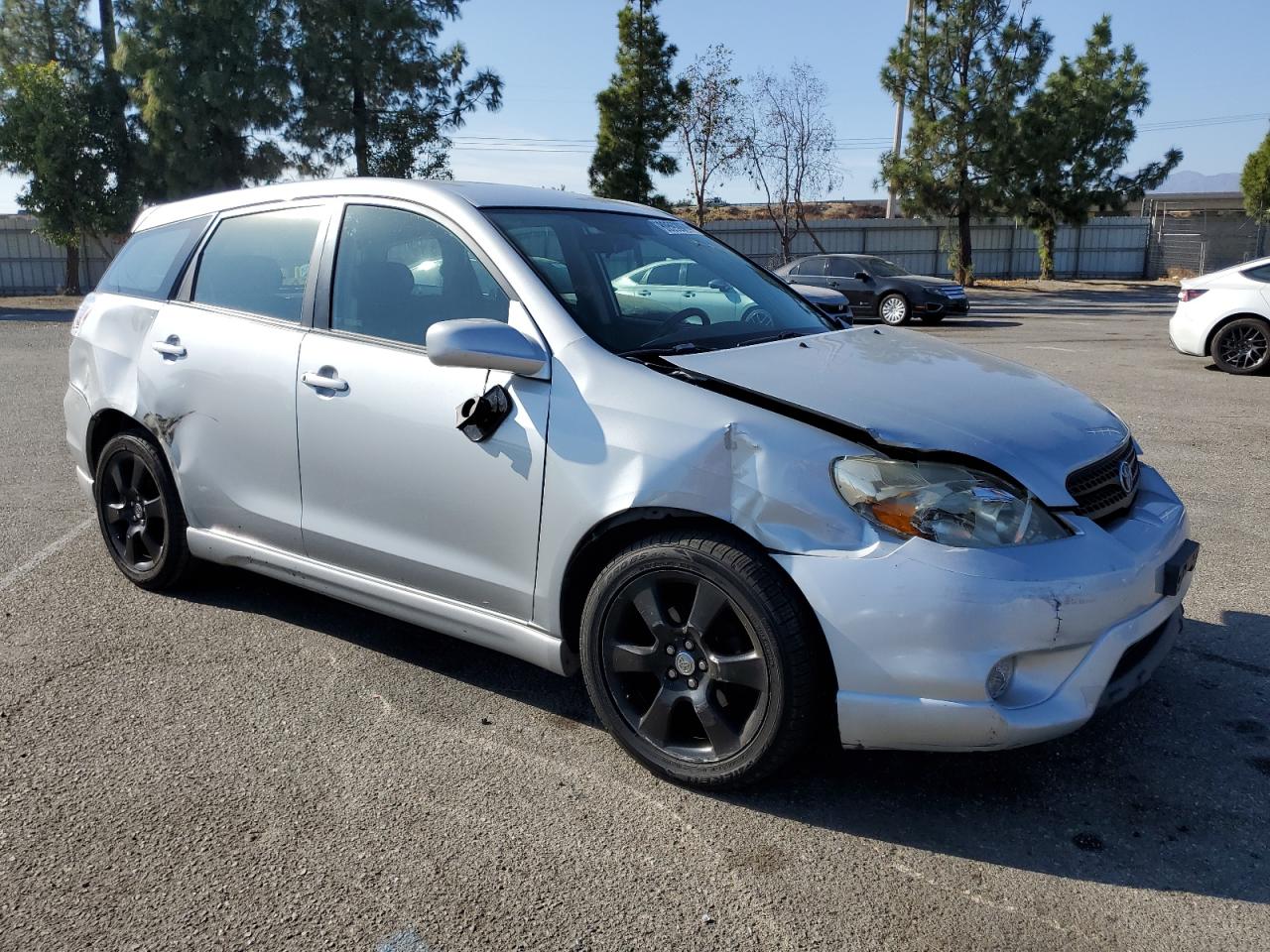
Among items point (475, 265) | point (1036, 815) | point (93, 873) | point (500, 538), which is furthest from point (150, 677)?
point (1036, 815)

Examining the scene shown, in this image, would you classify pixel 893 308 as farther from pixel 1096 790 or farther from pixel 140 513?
pixel 1096 790

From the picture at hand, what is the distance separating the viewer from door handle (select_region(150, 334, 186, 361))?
4219 mm

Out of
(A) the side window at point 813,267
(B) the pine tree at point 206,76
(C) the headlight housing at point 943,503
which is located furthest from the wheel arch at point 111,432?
(B) the pine tree at point 206,76

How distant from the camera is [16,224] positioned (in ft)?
109

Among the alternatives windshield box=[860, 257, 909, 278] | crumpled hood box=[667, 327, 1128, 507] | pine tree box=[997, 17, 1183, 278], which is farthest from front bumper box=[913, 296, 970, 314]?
crumpled hood box=[667, 327, 1128, 507]

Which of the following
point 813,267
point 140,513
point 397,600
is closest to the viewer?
point 397,600

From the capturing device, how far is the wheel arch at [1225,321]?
11.6m

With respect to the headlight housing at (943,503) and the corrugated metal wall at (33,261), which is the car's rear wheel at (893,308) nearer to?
the headlight housing at (943,503)

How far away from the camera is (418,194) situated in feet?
12.1

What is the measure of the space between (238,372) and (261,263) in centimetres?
49

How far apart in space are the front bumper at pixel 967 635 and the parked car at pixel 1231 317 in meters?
10.7

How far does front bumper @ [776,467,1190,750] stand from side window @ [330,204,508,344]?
1503 millimetres

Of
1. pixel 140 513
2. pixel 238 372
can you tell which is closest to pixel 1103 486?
pixel 238 372

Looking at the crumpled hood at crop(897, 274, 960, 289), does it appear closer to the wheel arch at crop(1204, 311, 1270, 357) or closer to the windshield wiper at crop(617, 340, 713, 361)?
the wheel arch at crop(1204, 311, 1270, 357)
